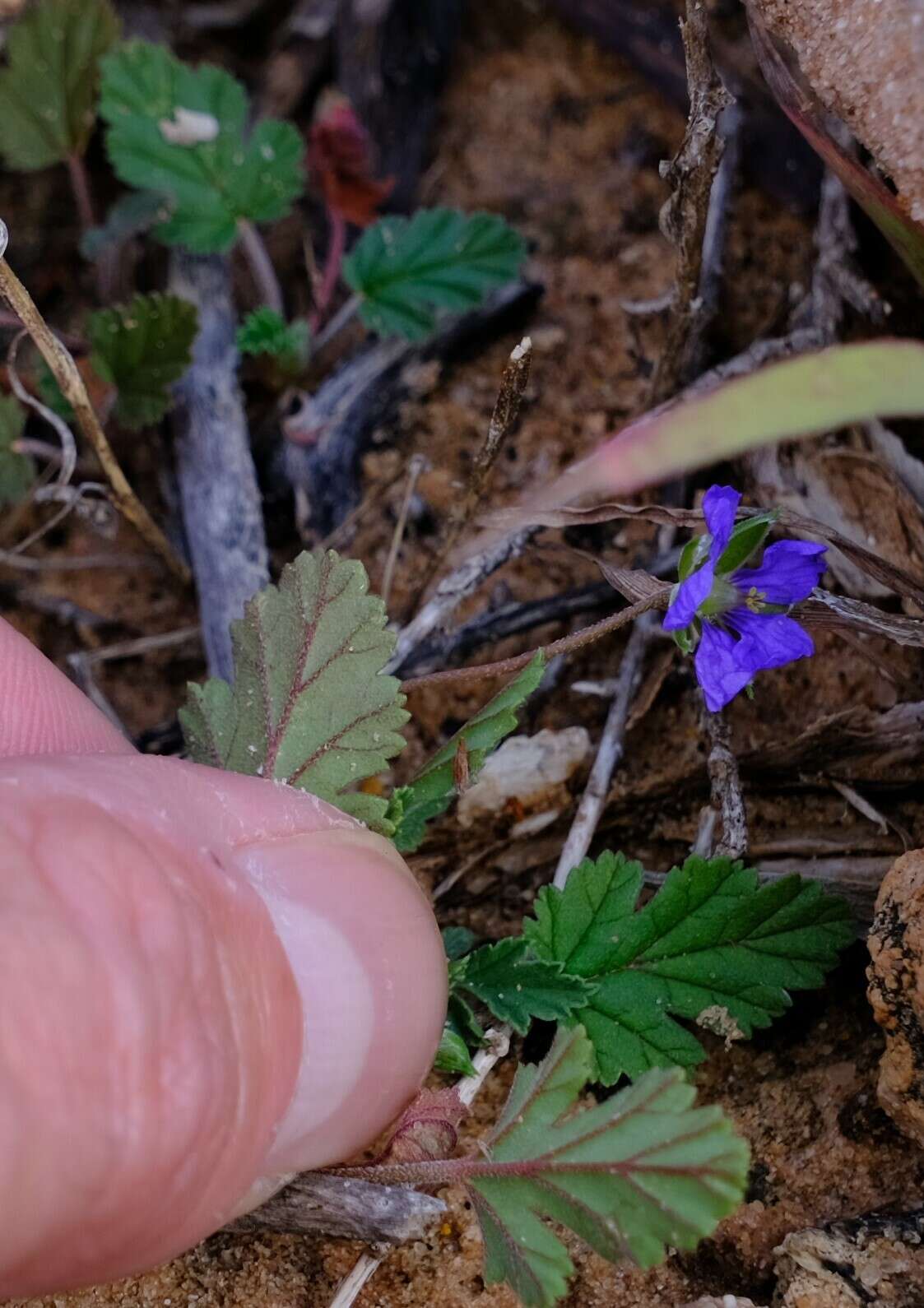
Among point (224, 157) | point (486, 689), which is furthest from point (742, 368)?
point (224, 157)

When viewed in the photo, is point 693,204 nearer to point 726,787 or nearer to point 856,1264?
point 726,787

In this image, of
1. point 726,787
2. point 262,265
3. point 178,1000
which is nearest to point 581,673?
point 726,787

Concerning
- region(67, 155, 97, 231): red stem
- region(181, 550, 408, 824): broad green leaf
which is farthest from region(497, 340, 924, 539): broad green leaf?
region(67, 155, 97, 231): red stem

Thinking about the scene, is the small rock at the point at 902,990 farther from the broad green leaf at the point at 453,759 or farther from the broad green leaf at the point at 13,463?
the broad green leaf at the point at 13,463

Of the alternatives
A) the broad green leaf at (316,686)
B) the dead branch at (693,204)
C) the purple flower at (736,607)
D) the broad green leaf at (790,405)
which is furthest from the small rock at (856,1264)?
the dead branch at (693,204)

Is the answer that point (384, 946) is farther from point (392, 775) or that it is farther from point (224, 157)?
point (224, 157)
